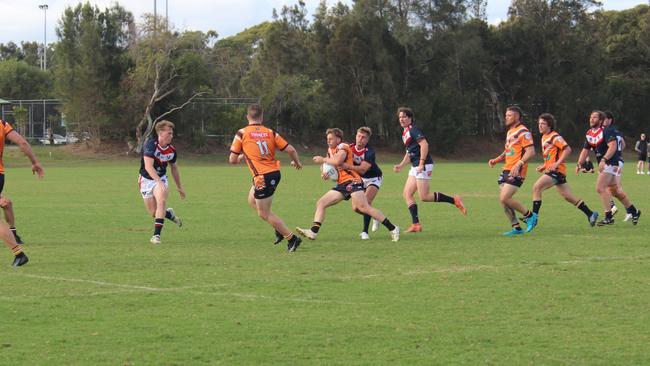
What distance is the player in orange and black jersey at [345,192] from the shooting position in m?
14.2

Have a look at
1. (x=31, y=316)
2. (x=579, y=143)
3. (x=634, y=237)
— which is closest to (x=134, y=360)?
(x=31, y=316)

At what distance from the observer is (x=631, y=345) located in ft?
23.5

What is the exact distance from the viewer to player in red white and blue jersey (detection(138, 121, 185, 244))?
14350 millimetres

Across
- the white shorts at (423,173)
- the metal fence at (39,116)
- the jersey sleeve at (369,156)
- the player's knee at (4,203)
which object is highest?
A: the jersey sleeve at (369,156)

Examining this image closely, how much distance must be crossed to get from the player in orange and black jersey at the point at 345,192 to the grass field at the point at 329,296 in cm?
31

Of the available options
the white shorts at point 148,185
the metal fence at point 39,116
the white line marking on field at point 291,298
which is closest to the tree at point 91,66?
the metal fence at point 39,116

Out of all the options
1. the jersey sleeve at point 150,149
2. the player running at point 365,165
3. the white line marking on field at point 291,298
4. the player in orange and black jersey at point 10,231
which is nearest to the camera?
the white line marking on field at point 291,298

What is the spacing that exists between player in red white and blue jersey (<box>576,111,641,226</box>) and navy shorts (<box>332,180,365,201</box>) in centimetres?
512

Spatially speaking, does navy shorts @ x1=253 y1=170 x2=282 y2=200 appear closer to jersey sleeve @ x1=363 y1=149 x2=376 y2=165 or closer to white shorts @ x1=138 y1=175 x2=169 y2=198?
white shorts @ x1=138 y1=175 x2=169 y2=198

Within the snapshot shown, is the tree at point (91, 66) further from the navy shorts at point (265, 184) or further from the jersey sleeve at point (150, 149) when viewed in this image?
the navy shorts at point (265, 184)

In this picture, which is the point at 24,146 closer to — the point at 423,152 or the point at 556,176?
the point at 423,152

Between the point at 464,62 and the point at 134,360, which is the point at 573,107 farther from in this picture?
the point at 134,360

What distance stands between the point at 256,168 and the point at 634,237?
637 cm

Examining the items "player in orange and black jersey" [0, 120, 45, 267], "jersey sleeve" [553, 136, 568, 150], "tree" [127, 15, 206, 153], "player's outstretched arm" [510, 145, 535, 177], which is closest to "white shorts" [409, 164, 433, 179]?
"player's outstretched arm" [510, 145, 535, 177]
